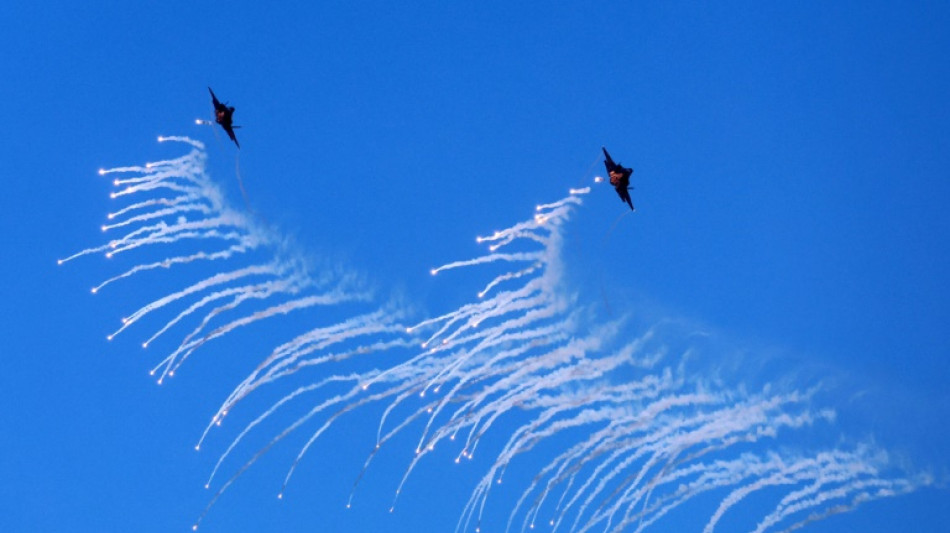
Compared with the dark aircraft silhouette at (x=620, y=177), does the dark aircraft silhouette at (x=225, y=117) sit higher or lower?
higher

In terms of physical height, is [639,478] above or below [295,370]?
below

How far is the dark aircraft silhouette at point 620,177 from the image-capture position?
5803 cm

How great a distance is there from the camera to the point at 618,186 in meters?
58.2

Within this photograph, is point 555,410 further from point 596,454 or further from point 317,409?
point 317,409

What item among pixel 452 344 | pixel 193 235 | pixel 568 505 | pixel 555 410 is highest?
pixel 193 235

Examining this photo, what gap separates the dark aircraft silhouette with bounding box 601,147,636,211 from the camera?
190 ft

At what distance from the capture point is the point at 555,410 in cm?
5228

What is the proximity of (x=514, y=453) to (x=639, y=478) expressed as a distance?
620cm

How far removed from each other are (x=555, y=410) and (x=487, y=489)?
196 inches

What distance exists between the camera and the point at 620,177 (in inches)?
2283

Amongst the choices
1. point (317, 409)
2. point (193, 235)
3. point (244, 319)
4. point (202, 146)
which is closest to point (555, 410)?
point (317, 409)

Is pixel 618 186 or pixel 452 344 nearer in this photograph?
pixel 452 344

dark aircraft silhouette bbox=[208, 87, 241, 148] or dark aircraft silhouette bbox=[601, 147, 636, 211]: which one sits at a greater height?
dark aircraft silhouette bbox=[208, 87, 241, 148]

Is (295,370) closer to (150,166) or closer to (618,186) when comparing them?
(150,166)
